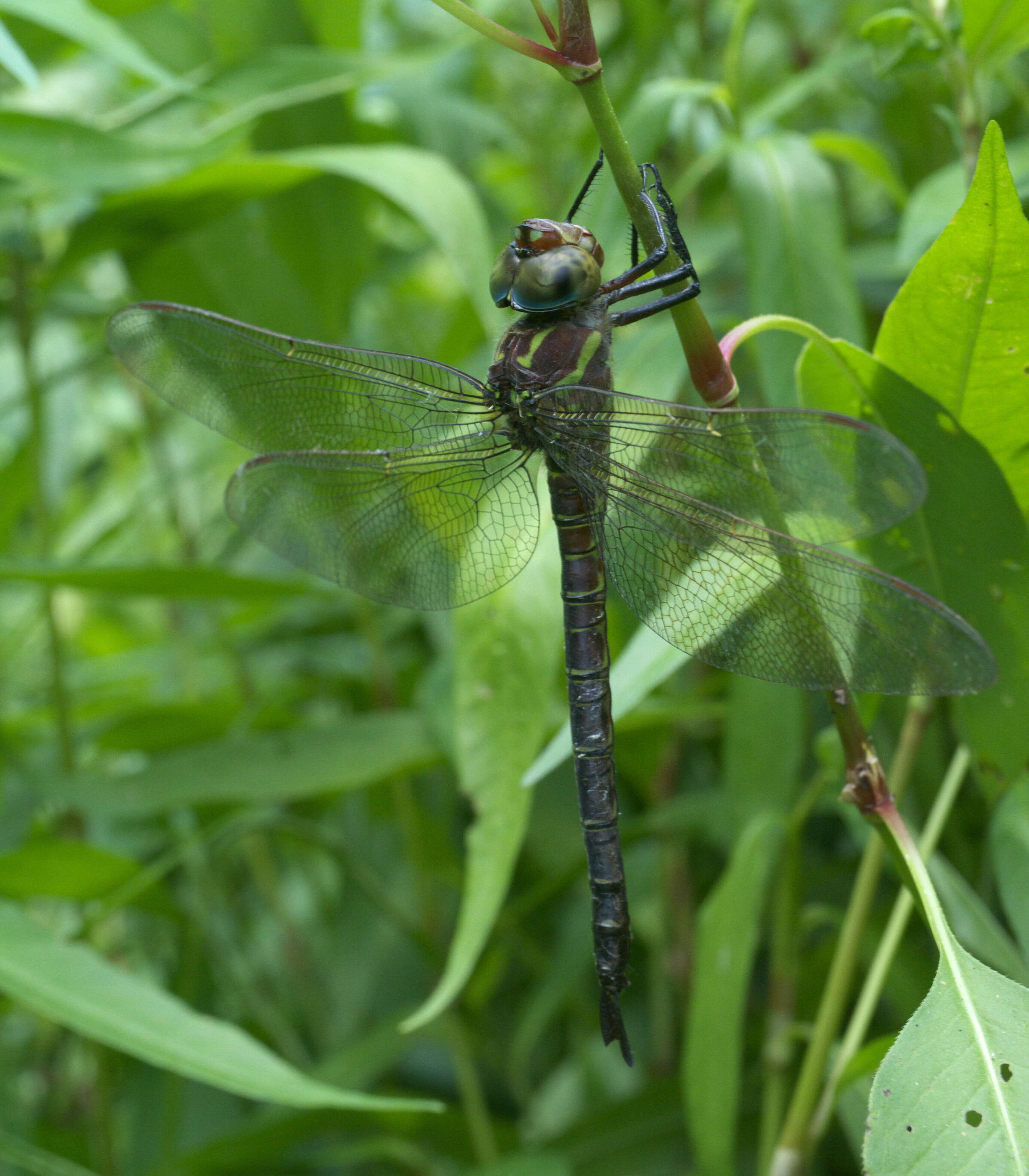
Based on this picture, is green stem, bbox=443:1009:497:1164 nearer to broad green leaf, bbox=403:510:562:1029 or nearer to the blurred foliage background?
the blurred foliage background

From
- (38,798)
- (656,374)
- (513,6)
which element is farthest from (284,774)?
(513,6)

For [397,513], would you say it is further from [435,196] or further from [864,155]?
[864,155]

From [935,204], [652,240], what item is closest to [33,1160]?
[652,240]

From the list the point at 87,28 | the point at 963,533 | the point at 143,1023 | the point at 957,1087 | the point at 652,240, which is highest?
the point at 87,28

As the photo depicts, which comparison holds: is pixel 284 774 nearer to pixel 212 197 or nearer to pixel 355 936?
pixel 355 936

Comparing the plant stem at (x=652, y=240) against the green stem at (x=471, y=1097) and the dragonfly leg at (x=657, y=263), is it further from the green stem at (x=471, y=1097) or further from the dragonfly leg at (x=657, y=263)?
the green stem at (x=471, y=1097)

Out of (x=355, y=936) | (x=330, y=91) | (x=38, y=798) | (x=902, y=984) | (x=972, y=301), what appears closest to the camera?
(x=972, y=301)
